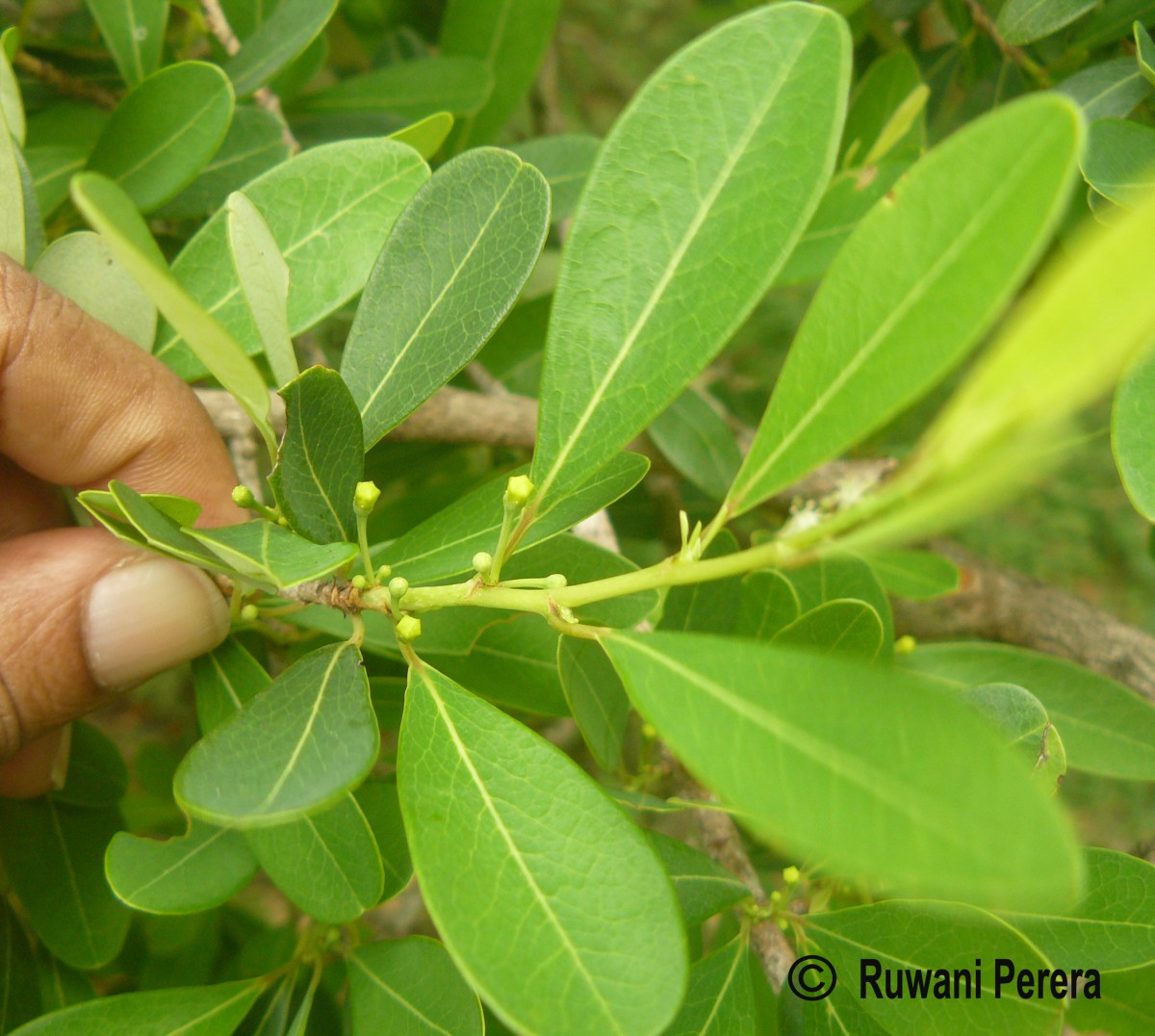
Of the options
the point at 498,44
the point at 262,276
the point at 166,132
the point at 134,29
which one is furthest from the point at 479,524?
the point at 498,44

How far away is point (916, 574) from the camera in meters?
1.37

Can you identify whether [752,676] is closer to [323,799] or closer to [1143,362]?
[323,799]

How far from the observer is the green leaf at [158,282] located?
489 mm

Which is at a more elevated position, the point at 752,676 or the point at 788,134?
the point at 788,134

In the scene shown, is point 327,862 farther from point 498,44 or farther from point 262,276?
point 498,44

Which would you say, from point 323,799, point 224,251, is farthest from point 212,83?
point 323,799

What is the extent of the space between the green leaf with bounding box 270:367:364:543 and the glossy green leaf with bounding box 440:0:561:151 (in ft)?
3.60

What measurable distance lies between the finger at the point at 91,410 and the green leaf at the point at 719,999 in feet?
2.55

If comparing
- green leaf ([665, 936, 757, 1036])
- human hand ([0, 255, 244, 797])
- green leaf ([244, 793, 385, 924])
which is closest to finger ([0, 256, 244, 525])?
human hand ([0, 255, 244, 797])

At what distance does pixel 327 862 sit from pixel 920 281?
74 cm

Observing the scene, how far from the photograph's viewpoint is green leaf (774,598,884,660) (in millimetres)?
871

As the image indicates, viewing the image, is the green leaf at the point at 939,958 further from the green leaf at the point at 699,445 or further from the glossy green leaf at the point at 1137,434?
the green leaf at the point at 699,445

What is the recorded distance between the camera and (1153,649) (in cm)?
154

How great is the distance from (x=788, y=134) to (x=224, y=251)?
2.21 feet
